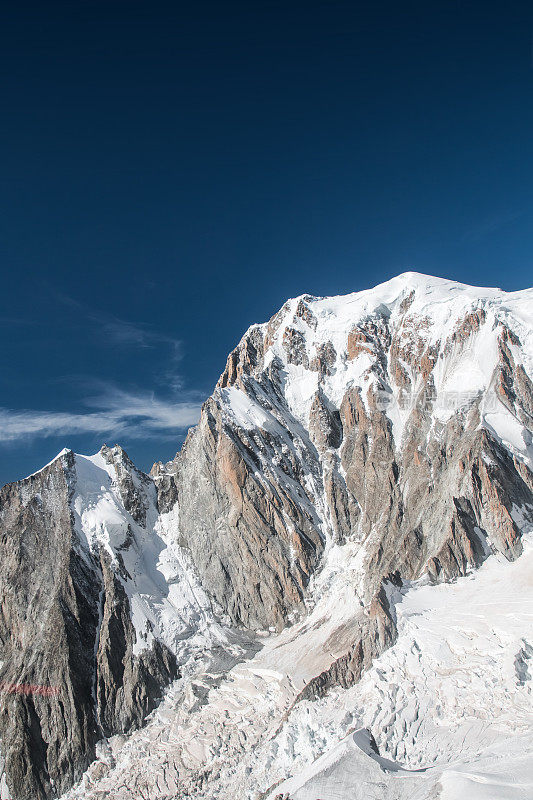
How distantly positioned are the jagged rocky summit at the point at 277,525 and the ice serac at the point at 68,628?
11.0 inches

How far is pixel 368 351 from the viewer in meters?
124

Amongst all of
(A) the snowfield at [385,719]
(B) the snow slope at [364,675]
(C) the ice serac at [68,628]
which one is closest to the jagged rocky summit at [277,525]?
(C) the ice serac at [68,628]

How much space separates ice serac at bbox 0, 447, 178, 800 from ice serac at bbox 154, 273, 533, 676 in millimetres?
16860

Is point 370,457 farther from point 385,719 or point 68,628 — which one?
point 68,628

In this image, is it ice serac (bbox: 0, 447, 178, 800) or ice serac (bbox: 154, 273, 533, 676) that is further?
ice serac (bbox: 154, 273, 533, 676)

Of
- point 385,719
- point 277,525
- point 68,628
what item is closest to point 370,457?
point 277,525

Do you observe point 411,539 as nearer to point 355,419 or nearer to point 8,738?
point 355,419

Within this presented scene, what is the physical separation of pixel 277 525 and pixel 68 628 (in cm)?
4193

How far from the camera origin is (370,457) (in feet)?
350

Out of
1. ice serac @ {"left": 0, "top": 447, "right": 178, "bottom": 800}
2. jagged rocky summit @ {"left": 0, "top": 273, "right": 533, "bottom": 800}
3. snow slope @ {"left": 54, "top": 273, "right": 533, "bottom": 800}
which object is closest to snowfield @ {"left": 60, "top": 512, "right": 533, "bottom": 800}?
snow slope @ {"left": 54, "top": 273, "right": 533, "bottom": 800}

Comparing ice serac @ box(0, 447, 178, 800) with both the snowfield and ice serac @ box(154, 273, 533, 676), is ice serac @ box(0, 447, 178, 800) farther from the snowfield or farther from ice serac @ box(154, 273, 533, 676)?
ice serac @ box(154, 273, 533, 676)

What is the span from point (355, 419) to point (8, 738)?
8843 centimetres

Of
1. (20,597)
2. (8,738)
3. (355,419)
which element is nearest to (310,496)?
(355,419)

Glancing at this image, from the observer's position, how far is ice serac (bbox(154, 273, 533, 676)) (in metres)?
81.2
